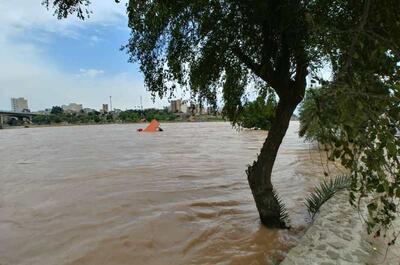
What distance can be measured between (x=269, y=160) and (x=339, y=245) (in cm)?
201

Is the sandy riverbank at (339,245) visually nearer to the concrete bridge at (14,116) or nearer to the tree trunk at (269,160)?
the tree trunk at (269,160)

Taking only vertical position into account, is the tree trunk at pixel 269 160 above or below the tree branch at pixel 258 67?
below

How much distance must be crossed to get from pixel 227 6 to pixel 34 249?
6153 millimetres

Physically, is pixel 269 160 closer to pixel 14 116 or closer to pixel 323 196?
pixel 323 196

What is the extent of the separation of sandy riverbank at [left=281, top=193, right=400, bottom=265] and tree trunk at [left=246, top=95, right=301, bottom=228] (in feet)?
3.34

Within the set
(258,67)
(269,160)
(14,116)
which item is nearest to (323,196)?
(269,160)

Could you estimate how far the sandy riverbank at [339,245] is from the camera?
6605 mm

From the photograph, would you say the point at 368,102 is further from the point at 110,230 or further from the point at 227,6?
the point at 110,230

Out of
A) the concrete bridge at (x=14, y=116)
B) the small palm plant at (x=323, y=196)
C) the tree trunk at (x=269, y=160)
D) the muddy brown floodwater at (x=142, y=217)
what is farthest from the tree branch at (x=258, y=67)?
the concrete bridge at (x=14, y=116)

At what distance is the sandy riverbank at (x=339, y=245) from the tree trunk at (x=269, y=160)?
102cm

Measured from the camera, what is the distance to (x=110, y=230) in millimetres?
9688

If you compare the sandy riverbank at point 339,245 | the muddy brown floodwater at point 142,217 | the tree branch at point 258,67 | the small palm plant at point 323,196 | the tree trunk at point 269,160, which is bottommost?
the muddy brown floodwater at point 142,217

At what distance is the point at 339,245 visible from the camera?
7152mm

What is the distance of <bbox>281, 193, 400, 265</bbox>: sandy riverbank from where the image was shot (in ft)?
21.7
